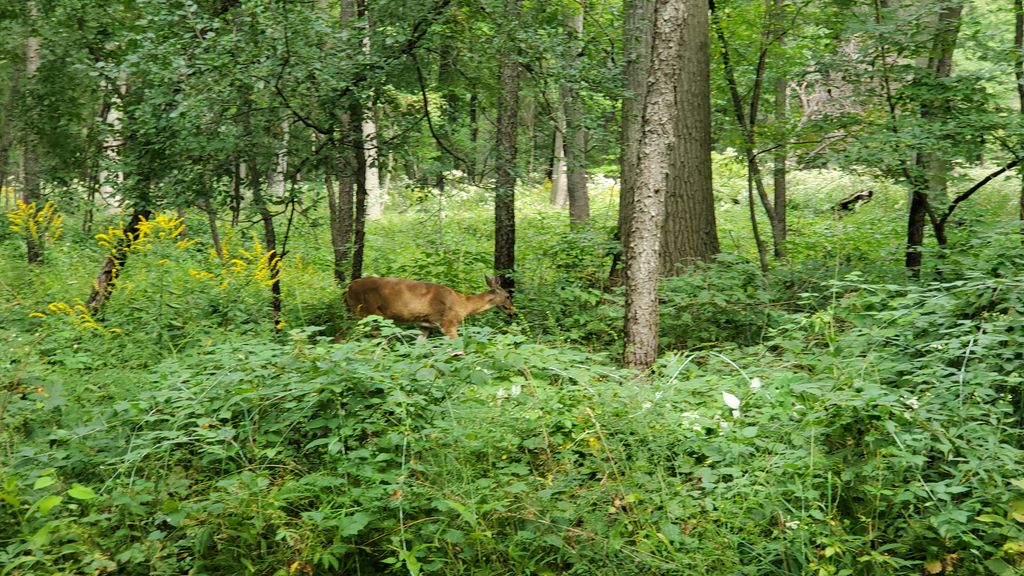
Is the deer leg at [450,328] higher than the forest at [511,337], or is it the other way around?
the forest at [511,337]

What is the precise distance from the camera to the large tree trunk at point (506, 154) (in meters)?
11.2

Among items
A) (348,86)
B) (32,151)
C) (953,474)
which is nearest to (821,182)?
(348,86)

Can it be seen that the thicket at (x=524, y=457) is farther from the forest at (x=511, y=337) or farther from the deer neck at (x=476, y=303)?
the deer neck at (x=476, y=303)

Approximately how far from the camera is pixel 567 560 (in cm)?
465

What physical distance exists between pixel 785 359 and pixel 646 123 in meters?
2.16

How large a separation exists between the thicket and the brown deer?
3343 millimetres

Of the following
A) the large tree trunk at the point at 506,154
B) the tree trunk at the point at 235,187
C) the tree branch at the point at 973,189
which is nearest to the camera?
the tree branch at the point at 973,189

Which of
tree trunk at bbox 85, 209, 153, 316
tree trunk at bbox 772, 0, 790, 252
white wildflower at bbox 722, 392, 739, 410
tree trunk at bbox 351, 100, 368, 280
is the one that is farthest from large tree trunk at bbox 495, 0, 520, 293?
white wildflower at bbox 722, 392, 739, 410

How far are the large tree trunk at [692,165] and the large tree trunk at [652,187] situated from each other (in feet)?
11.7

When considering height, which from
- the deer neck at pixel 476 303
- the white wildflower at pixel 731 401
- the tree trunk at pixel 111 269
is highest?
the tree trunk at pixel 111 269

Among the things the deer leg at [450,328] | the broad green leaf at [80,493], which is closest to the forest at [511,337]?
the deer leg at [450,328]

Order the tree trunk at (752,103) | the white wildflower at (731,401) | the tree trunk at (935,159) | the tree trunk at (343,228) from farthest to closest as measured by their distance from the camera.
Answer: the tree trunk at (343,228) → the tree trunk at (752,103) → the tree trunk at (935,159) → the white wildflower at (731,401)

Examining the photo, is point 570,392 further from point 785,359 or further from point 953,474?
point 953,474

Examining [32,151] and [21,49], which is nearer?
[32,151]
